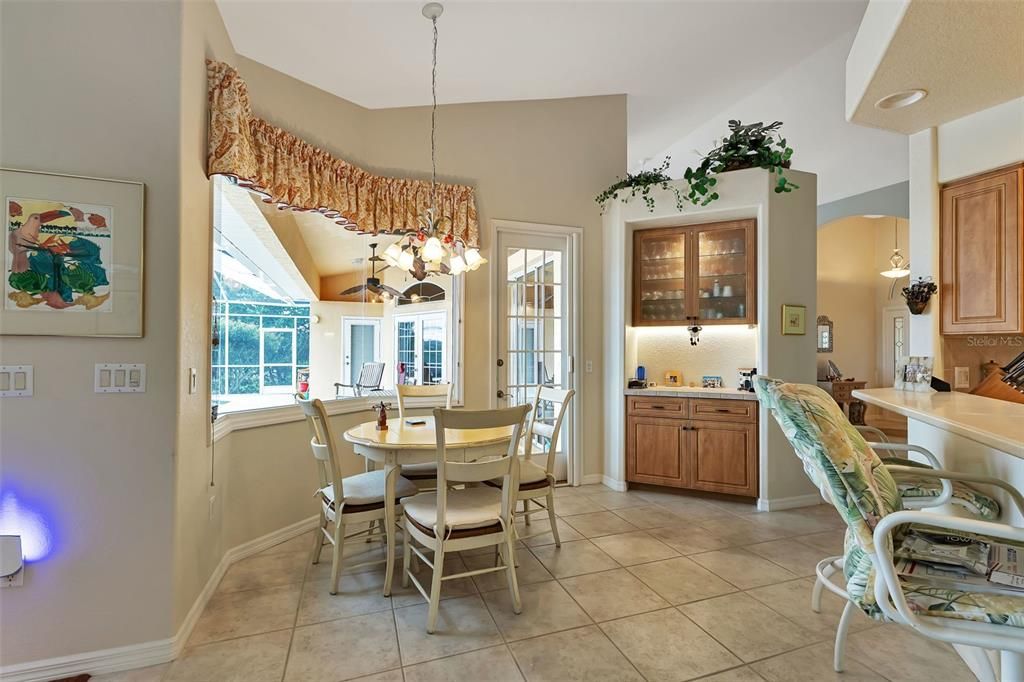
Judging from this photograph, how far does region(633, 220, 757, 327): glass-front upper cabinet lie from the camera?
4293 mm

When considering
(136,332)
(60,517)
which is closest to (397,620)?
(60,517)

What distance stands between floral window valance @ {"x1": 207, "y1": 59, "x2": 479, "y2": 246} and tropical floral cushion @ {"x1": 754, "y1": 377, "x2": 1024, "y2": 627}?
2753 mm

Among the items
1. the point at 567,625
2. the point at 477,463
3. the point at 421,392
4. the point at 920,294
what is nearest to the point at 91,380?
the point at 477,463

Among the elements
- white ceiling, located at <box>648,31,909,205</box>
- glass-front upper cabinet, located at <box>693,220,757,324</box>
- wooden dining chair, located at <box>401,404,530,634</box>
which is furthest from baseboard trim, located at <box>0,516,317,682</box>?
white ceiling, located at <box>648,31,909,205</box>

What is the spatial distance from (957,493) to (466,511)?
2.06m

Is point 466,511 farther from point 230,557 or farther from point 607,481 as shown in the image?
point 607,481

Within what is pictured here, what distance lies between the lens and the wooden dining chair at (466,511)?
221 cm

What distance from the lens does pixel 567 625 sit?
2289mm

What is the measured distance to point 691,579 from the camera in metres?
2.75

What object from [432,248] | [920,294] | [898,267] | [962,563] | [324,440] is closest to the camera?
[962,563]

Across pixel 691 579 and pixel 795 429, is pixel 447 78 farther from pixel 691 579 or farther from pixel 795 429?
pixel 691 579

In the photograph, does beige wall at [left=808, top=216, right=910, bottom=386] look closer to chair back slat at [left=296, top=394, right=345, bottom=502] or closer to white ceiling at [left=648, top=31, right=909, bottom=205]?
white ceiling at [left=648, top=31, right=909, bottom=205]

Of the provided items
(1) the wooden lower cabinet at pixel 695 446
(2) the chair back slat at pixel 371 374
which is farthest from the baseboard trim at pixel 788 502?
(2) the chair back slat at pixel 371 374

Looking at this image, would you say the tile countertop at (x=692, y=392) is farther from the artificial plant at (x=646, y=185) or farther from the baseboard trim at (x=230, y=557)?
the baseboard trim at (x=230, y=557)
